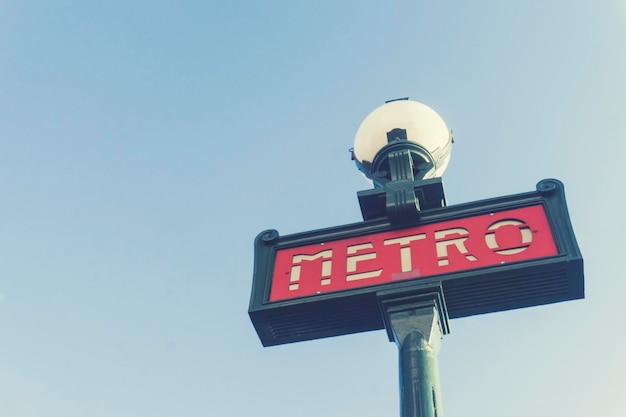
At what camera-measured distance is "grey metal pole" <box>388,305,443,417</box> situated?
371 cm

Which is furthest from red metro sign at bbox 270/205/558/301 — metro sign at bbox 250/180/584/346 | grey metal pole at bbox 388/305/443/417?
grey metal pole at bbox 388/305/443/417

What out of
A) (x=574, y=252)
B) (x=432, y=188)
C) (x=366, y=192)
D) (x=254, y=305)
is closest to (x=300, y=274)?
(x=254, y=305)

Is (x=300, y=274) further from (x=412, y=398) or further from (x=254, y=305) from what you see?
(x=412, y=398)

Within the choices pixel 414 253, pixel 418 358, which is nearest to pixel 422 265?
pixel 414 253

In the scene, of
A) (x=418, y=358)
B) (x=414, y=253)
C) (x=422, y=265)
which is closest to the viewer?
(x=418, y=358)

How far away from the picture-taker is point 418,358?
13.0 ft

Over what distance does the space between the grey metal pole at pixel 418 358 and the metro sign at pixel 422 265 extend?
0.20 m

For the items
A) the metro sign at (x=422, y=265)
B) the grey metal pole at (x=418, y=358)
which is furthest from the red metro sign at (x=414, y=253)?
the grey metal pole at (x=418, y=358)

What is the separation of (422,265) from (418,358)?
0.82 metres

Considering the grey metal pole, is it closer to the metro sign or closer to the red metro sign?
the metro sign

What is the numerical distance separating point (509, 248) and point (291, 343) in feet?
5.22

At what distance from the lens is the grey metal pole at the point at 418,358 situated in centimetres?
→ 371

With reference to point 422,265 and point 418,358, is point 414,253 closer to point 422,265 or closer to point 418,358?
point 422,265

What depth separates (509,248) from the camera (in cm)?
455
